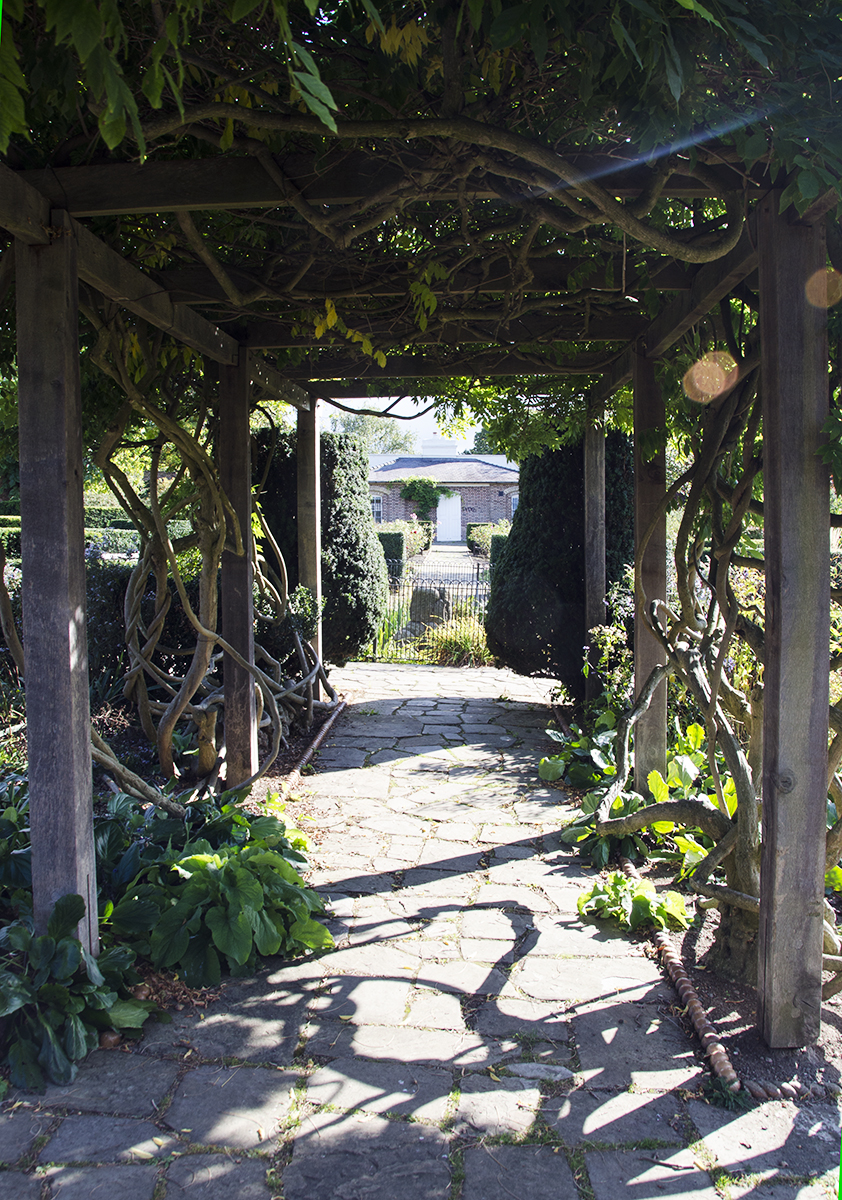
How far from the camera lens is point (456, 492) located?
33.4 meters

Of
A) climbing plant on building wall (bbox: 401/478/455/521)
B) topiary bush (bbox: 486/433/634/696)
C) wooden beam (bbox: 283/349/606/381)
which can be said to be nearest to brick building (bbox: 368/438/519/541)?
climbing plant on building wall (bbox: 401/478/455/521)

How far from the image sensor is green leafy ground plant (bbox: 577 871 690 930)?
3.16 m

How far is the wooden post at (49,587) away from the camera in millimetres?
2480

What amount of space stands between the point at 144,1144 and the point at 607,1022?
141cm

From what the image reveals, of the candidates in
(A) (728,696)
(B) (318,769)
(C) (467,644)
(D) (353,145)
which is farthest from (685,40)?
(C) (467,644)

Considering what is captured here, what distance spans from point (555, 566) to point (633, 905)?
12.6ft

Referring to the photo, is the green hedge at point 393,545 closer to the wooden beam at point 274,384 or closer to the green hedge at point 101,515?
the green hedge at point 101,515

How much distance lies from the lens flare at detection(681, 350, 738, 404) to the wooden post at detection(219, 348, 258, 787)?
2.42 meters

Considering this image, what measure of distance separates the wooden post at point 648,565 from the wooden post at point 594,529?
1902mm

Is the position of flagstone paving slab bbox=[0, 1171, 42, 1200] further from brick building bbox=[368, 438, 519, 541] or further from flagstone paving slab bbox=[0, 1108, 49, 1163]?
brick building bbox=[368, 438, 519, 541]

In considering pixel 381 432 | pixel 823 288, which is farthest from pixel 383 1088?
pixel 381 432

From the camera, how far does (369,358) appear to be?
5227 mm

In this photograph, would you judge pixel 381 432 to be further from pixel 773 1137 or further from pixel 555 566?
pixel 773 1137

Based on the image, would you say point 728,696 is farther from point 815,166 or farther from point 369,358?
point 369,358
